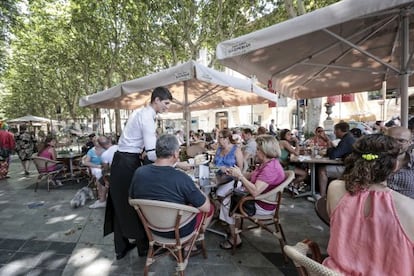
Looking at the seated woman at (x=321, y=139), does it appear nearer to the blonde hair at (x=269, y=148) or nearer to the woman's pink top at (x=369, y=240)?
the blonde hair at (x=269, y=148)

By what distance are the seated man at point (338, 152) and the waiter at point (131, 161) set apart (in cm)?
320

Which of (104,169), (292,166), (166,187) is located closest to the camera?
(166,187)

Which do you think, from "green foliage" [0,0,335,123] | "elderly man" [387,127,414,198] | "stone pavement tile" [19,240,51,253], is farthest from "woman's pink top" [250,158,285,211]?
"green foliage" [0,0,335,123]

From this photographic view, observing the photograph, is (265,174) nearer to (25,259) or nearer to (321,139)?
(25,259)

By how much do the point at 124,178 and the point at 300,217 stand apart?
9.02 feet

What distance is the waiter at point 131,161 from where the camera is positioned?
7.86ft

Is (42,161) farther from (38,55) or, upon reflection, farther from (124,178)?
(38,55)

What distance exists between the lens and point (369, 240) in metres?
1.17

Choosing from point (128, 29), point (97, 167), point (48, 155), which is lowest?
point (97, 167)

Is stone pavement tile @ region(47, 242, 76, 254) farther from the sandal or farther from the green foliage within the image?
the green foliage

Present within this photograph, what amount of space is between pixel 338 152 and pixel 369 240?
3.32 meters

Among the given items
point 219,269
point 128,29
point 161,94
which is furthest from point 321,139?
point 128,29

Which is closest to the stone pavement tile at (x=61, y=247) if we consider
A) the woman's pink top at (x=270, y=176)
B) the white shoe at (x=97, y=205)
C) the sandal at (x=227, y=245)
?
the white shoe at (x=97, y=205)

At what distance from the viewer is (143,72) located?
1540 centimetres
